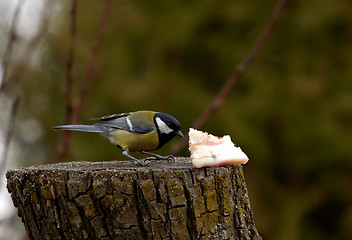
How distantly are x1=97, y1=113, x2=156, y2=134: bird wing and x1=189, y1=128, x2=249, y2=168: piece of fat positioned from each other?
0.45 metres

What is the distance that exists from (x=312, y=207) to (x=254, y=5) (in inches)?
88.5

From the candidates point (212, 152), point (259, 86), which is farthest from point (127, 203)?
point (259, 86)

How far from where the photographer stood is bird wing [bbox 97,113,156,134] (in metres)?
2.47

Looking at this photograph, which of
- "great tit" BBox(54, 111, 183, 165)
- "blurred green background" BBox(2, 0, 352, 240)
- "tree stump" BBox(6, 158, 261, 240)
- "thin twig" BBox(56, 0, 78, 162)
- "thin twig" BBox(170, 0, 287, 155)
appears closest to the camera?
"tree stump" BBox(6, 158, 261, 240)

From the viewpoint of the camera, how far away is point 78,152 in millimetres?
5246

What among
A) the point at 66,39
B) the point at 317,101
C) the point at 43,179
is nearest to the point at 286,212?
the point at 317,101

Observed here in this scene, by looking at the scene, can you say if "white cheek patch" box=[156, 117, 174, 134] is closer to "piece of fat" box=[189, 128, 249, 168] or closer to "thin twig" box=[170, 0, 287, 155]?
"thin twig" box=[170, 0, 287, 155]

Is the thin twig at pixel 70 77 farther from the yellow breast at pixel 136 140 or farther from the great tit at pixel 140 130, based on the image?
the yellow breast at pixel 136 140

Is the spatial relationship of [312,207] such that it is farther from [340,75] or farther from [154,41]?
[154,41]

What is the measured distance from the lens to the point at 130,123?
250cm

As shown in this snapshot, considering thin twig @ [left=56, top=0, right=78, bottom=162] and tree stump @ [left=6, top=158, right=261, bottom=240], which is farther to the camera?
thin twig @ [left=56, top=0, right=78, bottom=162]

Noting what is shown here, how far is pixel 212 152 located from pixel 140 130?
0.62 m

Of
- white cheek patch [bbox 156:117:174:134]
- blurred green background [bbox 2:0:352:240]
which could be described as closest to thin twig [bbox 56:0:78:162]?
white cheek patch [bbox 156:117:174:134]

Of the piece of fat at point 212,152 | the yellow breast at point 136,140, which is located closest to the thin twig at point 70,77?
the yellow breast at point 136,140
